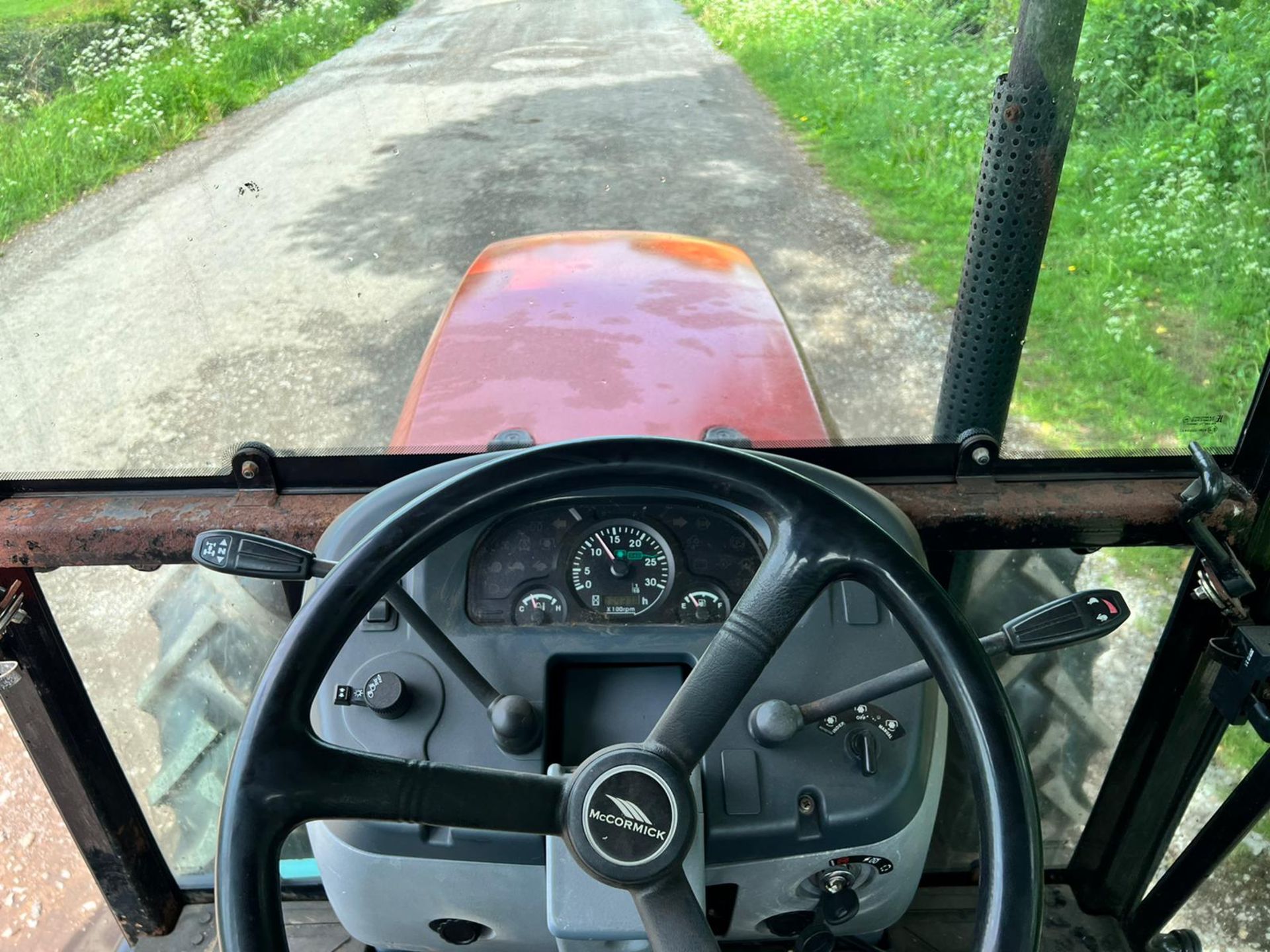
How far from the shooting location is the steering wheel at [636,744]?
100 centimetres

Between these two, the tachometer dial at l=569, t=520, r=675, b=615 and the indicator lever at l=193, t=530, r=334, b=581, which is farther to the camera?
the tachometer dial at l=569, t=520, r=675, b=615

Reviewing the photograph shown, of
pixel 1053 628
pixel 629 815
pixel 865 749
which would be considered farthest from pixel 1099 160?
pixel 629 815

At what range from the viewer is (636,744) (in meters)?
1.07

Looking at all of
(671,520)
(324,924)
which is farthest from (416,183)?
(324,924)

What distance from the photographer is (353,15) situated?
1.20 m

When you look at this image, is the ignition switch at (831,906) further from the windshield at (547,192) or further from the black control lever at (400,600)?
the windshield at (547,192)

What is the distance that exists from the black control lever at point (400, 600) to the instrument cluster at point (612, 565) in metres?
0.11

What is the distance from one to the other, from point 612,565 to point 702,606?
0.46ft

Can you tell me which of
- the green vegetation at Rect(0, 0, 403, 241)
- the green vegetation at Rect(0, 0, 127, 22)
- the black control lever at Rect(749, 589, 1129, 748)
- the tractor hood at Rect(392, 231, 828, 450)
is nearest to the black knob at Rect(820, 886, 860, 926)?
the black control lever at Rect(749, 589, 1129, 748)

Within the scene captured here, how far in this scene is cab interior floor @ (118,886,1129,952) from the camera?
189 centimetres

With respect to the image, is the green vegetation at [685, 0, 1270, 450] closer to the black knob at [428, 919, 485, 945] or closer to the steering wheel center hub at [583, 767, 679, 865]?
the steering wheel center hub at [583, 767, 679, 865]

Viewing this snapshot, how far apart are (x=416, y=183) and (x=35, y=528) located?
2.56 feet

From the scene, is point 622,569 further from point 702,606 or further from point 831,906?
point 831,906

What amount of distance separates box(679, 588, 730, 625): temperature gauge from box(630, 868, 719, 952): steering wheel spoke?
1.51 ft
